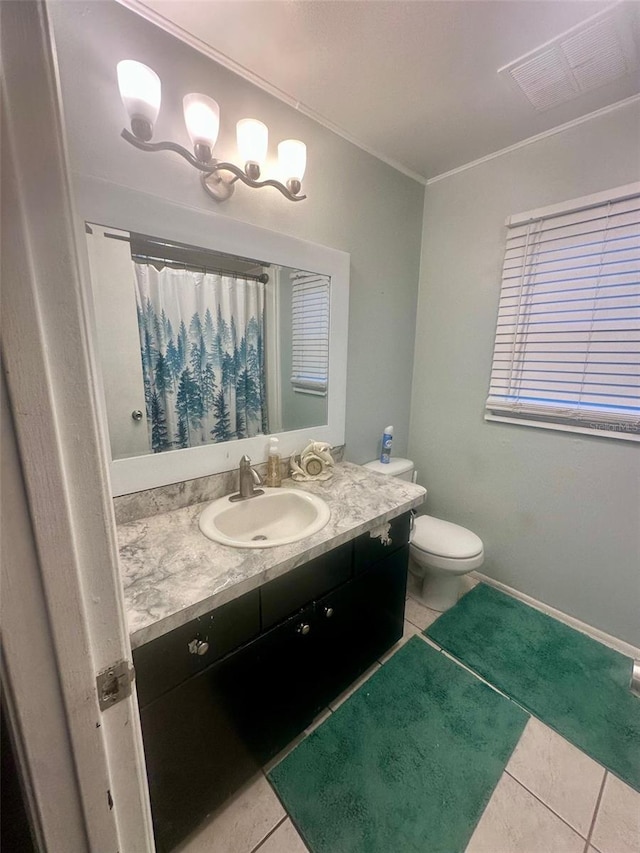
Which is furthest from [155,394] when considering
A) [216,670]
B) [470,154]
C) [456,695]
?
[470,154]

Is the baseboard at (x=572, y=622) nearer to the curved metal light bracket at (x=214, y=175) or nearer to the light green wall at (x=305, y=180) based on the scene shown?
the light green wall at (x=305, y=180)

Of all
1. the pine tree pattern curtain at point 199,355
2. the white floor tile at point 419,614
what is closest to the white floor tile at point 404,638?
the white floor tile at point 419,614

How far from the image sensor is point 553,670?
149 centimetres

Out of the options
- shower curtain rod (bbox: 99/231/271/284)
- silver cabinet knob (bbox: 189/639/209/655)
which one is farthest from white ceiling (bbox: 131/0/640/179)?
silver cabinet knob (bbox: 189/639/209/655)

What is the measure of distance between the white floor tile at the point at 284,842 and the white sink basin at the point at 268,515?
32.2 inches

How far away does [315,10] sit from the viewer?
39.4 inches

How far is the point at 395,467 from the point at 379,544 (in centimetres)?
76

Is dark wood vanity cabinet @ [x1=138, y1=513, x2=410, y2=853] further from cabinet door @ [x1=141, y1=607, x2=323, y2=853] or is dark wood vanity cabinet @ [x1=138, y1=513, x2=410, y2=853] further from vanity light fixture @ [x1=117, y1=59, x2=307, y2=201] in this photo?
vanity light fixture @ [x1=117, y1=59, x2=307, y2=201]

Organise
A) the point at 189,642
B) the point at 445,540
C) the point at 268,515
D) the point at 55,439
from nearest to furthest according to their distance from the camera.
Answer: the point at 55,439
the point at 189,642
the point at 268,515
the point at 445,540

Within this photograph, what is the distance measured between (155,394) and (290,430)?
1.97 ft

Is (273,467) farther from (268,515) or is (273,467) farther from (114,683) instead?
(114,683)

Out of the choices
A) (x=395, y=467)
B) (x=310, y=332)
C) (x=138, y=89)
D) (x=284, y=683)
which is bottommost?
(x=284, y=683)

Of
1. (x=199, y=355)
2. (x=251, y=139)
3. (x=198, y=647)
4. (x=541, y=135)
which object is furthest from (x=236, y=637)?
(x=541, y=135)

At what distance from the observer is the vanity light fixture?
0.93 metres
